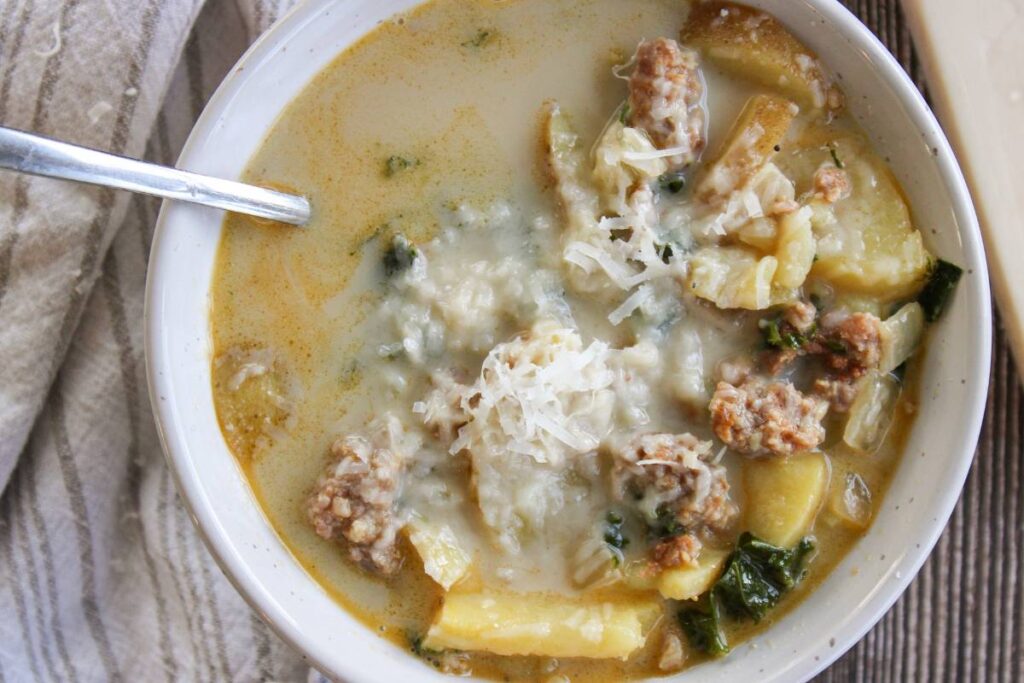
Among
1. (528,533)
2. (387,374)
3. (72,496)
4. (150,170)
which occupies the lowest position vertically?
(72,496)

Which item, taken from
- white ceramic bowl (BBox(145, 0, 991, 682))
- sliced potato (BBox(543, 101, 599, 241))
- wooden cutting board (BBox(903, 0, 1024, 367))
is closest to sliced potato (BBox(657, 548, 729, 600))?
white ceramic bowl (BBox(145, 0, 991, 682))

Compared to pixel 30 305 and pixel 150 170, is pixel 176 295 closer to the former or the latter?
pixel 150 170

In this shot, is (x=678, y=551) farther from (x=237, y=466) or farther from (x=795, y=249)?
(x=237, y=466)

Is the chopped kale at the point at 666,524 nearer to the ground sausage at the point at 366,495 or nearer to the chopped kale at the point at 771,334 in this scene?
the chopped kale at the point at 771,334

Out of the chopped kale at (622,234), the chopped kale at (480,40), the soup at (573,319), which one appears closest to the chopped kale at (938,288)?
the soup at (573,319)

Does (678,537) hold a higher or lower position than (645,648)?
higher

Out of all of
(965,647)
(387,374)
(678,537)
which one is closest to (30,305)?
(387,374)

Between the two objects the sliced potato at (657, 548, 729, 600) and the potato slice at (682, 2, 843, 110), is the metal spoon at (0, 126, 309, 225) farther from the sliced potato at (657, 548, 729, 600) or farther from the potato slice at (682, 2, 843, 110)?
the sliced potato at (657, 548, 729, 600)
